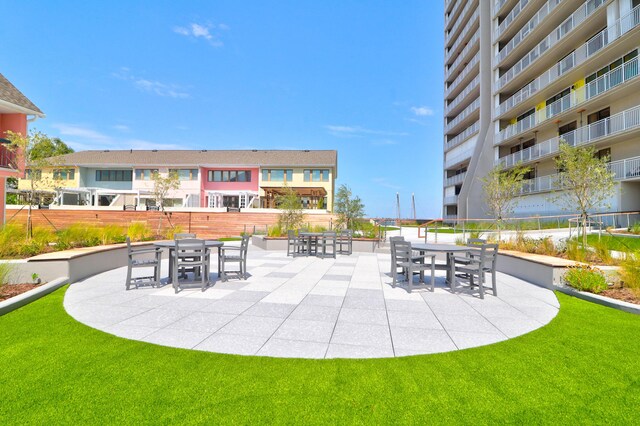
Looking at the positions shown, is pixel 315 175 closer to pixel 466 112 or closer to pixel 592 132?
pixel 466 112

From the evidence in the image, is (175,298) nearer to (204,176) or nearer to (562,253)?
(562,253)

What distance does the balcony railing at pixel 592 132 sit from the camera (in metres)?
19.3

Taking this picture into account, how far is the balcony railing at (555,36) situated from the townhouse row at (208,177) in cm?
2083

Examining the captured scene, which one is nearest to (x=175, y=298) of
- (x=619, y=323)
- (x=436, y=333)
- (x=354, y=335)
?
(x=354, y=335)

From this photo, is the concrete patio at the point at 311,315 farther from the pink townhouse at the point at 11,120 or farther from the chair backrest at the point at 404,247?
the pink townhouse at the point at 11,120

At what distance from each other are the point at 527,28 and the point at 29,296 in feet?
122

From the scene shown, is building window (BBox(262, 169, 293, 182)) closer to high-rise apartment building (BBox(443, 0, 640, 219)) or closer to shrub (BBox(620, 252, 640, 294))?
high-rise apartment building (BBox(443, 0, 640, 219))

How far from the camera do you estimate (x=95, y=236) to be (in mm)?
10539

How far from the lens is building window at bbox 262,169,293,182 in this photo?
41875mm

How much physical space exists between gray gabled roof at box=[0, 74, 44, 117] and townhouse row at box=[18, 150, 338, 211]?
63.5 feet

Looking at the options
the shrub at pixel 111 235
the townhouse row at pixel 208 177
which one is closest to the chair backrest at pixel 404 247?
the shrub at pixel 111 235

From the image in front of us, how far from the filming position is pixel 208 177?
4456 cm

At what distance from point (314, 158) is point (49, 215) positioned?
28232 millimetres

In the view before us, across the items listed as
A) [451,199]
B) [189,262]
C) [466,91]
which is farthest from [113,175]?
[466,91]
